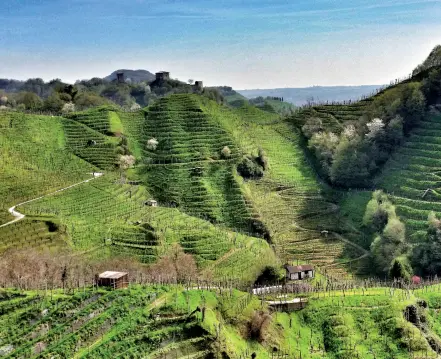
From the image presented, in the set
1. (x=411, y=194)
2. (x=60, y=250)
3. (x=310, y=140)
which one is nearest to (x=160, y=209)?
(x=60, y=250)

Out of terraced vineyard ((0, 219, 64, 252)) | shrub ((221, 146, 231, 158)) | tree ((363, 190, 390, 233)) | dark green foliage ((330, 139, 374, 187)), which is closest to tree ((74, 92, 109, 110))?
shrub ((221, 146, 231, 158))

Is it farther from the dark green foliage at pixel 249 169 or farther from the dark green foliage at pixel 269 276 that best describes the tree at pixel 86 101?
the dark green foliage at pixel 269 276

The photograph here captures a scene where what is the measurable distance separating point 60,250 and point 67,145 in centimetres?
3920

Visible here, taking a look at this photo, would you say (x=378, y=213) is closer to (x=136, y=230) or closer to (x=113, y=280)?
(x=136, y=230)

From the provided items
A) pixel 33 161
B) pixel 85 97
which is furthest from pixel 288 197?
pixel 85 97

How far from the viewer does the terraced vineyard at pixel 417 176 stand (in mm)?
70688

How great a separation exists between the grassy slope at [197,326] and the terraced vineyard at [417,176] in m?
28.3

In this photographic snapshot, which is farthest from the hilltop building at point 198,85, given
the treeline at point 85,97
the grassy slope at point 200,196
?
the grassy slope at point 200,196

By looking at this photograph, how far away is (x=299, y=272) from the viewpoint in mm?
55875

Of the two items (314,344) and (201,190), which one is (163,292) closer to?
(314,344)

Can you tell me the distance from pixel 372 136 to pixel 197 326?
62.8m

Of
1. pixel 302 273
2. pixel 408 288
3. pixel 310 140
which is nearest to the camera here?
pixel 408 288

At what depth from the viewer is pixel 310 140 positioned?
99062mm

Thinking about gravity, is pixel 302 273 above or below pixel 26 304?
below
